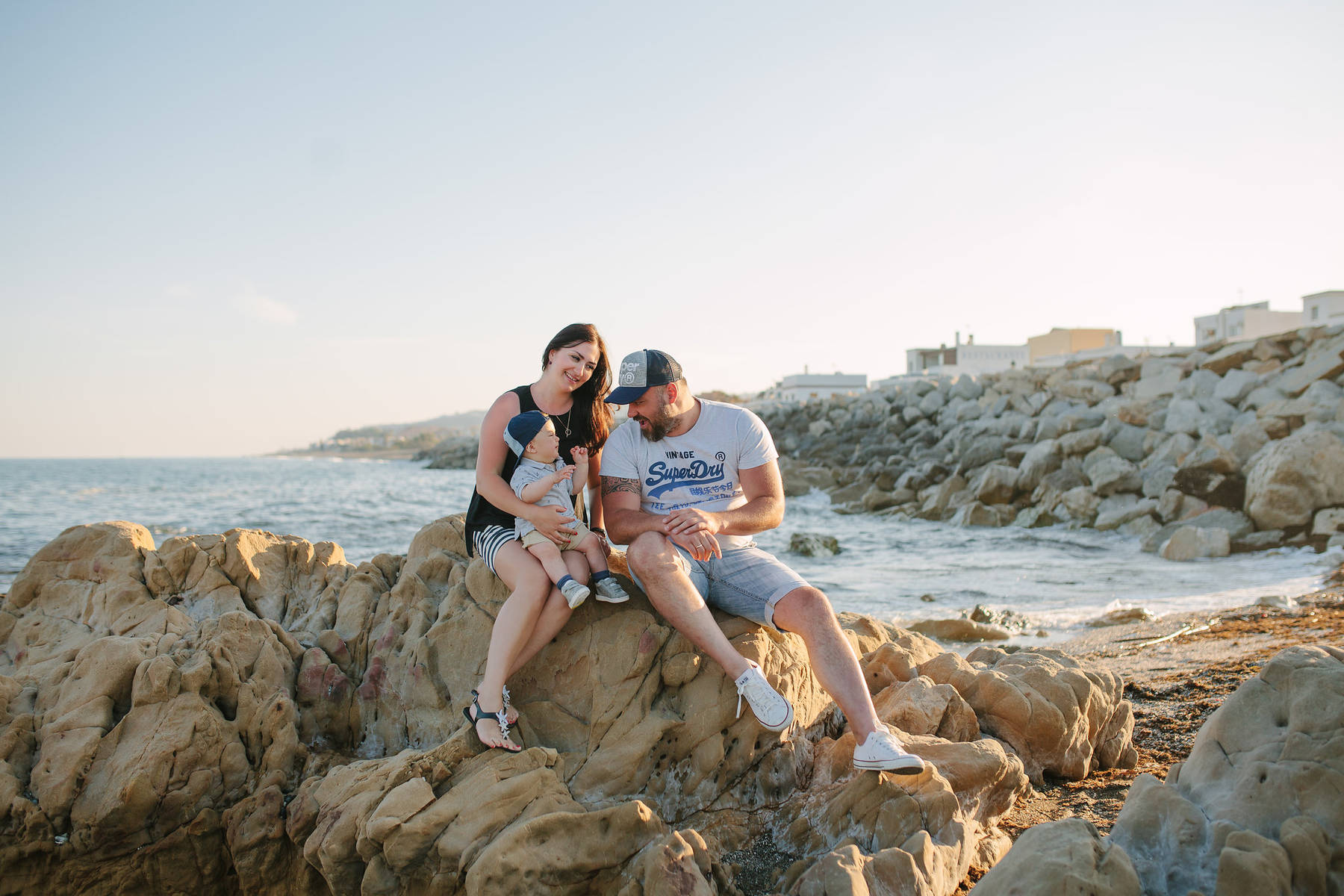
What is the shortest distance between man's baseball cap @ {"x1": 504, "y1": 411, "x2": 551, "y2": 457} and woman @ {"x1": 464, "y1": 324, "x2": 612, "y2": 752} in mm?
67

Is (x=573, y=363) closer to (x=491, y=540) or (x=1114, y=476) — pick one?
(x=491, y=540)

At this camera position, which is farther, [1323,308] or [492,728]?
[1323,308]

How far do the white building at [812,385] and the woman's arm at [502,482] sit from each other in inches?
2142

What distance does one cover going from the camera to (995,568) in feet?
36.9

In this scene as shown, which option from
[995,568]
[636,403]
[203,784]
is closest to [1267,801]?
[636,403]

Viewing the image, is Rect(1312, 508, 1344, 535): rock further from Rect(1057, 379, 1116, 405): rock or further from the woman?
the woman

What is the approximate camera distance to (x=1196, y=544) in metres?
10.8

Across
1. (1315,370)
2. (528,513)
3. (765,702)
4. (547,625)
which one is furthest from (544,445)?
(1315,370)

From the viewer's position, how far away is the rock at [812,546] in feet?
42.8

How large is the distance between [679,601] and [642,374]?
114 cm

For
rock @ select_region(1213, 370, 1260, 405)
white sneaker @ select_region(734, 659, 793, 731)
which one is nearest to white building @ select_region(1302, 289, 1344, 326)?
rock @ select_region(1213, 370, 1260, 405)

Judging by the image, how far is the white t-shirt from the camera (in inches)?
165

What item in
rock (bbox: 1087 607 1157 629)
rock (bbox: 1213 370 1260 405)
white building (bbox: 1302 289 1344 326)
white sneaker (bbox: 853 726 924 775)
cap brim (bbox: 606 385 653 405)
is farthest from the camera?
white building (bbox: 1302 289 1344 326)

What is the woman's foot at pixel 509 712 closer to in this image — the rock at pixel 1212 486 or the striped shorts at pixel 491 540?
the striped shorts at pixel 491 540
